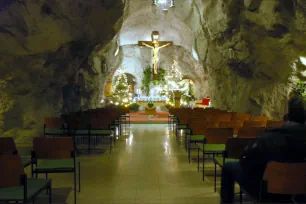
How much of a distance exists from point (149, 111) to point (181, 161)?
11.3 metres

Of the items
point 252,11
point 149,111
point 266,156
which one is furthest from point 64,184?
point 149,111

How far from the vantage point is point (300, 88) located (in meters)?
11.3

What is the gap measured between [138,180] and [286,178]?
2.82 meters

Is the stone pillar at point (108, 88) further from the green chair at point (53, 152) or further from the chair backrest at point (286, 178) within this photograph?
the chair backrest at point (286, 178)

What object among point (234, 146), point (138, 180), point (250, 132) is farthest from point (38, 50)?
point (234, 146)

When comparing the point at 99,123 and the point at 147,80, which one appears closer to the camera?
the point at 99,123

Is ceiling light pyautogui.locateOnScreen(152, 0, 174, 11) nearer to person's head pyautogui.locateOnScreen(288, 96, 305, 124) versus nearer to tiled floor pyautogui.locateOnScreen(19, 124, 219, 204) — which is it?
tiled floor pyautogui.locateOnScreen(19, 124, 219, 204)

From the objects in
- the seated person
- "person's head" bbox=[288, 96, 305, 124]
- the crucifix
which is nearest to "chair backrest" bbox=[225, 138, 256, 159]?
the seated person

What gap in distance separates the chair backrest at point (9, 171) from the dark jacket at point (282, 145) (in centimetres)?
208

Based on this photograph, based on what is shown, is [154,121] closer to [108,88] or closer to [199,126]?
[199,126]

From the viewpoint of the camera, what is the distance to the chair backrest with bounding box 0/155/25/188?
2990 mm

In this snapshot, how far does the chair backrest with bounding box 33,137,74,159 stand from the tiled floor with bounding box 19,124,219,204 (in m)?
0.56

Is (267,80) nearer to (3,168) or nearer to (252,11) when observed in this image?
(252,11)

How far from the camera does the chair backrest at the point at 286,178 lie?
9.27 ft
